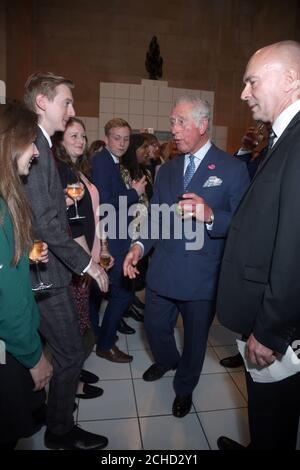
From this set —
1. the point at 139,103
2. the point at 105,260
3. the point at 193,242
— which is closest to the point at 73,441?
the point at 105,260

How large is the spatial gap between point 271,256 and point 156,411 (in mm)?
1352

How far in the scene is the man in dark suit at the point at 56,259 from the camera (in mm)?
1453

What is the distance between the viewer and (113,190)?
8.45ft

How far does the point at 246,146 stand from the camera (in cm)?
316

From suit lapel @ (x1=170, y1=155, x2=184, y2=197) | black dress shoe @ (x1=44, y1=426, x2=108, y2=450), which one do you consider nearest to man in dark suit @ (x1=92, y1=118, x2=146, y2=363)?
suit lapel @ (x1=170, y1=155, x2=184, y2=197)

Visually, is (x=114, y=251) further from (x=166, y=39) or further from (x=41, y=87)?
(x=166, y=39)

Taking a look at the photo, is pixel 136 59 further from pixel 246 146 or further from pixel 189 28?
pixel 246 146

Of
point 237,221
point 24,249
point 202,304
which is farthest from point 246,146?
point 24,249

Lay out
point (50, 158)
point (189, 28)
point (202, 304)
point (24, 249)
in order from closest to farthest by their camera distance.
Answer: point (24, 249) < point (50, 158) < point (202, 304) < point (189, 28)

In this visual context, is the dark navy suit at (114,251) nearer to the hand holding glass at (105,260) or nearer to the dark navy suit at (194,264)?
the hand holding glass at (105,260)

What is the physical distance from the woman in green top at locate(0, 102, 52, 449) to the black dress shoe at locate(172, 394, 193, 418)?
112 centimetres

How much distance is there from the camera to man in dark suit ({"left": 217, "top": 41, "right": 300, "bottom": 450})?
1150 millimetres

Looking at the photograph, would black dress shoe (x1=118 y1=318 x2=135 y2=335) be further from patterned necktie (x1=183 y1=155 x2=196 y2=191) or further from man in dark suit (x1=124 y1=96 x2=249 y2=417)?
patterned necktie (x1=183 y1=155 x2=196 y2=191)
